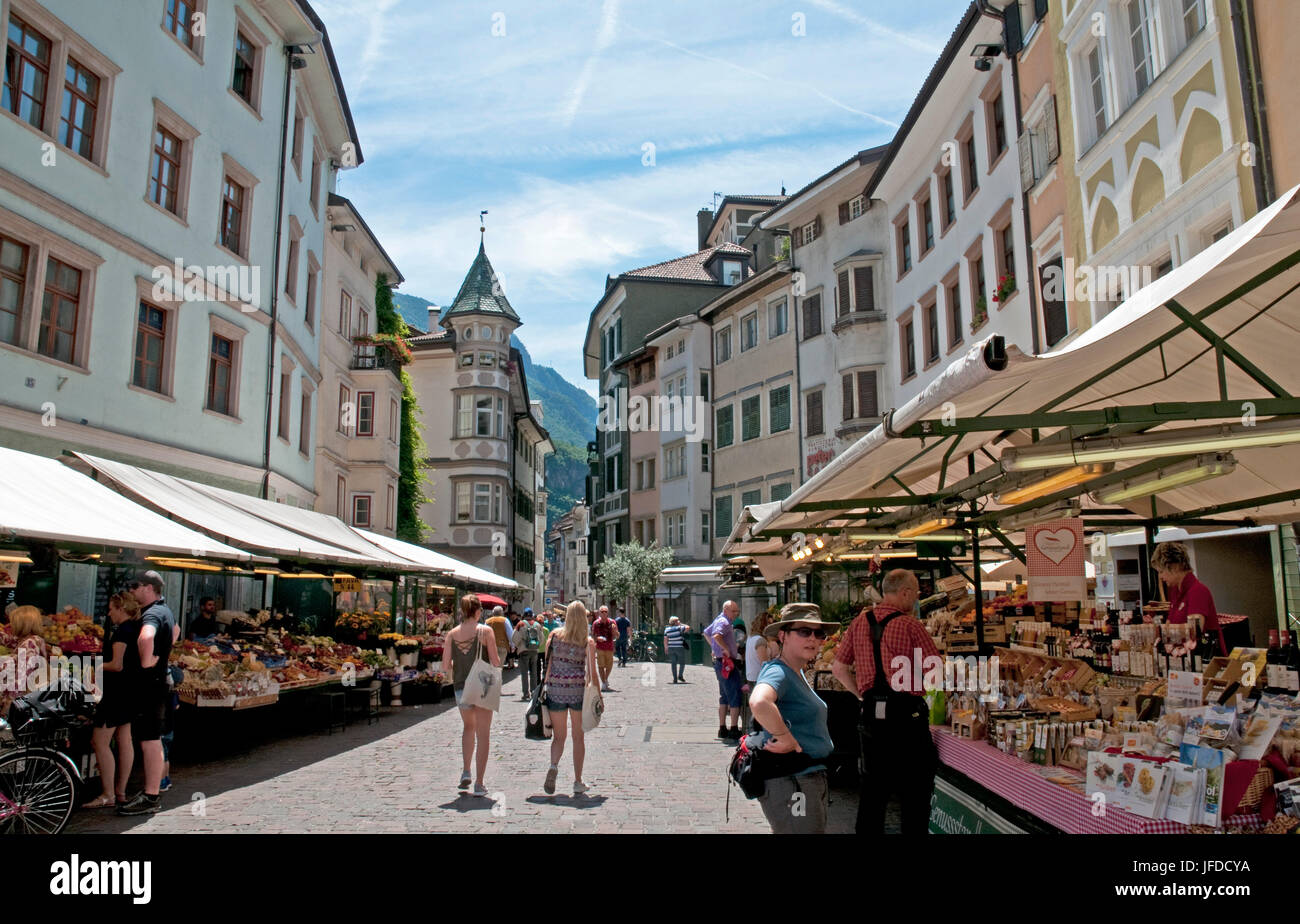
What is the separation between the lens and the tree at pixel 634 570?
42.3 meters

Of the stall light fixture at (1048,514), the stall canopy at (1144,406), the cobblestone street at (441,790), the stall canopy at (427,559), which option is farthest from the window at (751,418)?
the stall light fixture at (1048,514)

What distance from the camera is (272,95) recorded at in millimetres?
21016

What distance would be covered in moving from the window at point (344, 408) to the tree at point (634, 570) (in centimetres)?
1538

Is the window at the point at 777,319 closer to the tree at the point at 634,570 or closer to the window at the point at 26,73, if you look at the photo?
the tree at the point at 634,570

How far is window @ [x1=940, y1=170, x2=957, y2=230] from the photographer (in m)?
21.8

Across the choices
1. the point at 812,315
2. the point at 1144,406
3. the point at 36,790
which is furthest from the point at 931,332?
the point at 36,790

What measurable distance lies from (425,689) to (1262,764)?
53.6 ft

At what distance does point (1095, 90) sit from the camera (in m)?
14.8

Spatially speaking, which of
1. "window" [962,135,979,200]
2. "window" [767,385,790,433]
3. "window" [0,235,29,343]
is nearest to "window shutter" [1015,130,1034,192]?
"window" [962,135,979,200]

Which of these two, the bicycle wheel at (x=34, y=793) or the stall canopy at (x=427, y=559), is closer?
the bicycle wheel at (x=34, y=793)

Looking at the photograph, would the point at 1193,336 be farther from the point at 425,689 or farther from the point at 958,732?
the point at 425,689

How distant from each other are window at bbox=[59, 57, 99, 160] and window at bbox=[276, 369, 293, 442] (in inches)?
320

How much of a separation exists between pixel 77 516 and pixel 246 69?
45.4 ft

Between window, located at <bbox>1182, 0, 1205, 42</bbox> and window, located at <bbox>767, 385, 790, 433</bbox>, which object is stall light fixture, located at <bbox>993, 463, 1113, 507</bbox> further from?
window, located at <bbox>767, 385, 790, 433</bbox>
